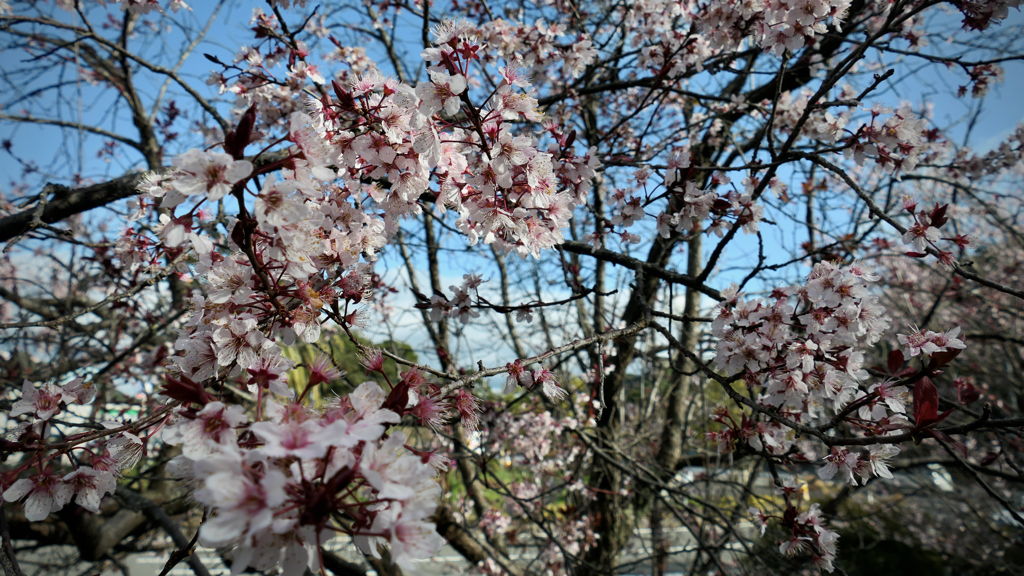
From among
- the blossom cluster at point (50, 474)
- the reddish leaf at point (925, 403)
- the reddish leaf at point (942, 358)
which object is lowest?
the blossom cluster at point (50, 474)

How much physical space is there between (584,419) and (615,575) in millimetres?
1385

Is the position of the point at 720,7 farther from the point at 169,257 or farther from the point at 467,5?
the point at 169,257

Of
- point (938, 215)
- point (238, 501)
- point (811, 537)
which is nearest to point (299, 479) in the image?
point (238, 501)

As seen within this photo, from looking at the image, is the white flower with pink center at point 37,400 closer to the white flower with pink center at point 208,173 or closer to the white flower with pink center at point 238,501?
the white flower with pink center at point 208,173

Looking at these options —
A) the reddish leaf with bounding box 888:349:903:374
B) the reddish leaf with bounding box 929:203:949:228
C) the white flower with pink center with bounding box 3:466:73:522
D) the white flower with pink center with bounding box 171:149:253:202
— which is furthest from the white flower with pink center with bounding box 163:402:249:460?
the reddish leaf with bounding box 929:203:949:228

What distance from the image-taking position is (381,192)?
1569 mm

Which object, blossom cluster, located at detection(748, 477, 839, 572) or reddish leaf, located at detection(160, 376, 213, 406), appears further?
blossom cluster, located at detection(748, 477, 839, 572)

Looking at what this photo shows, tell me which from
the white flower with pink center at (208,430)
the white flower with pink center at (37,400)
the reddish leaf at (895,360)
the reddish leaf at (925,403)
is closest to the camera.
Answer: the white flower with pink center at (208,430)

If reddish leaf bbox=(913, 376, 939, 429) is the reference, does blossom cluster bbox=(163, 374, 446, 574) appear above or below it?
below

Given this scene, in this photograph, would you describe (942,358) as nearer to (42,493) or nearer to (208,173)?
(208,173)

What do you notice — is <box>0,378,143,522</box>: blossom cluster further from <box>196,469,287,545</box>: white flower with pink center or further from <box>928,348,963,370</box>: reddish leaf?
<box>928,348,963,370</box>: reddish leaf

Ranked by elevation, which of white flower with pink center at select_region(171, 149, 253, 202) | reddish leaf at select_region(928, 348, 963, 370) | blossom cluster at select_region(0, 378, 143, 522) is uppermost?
white flower with pink center at select_region(171, 149, 253, 202)

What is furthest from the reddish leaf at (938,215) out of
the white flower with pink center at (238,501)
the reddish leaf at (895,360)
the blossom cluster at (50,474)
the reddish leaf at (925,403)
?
the blossom cluster at (50,474)

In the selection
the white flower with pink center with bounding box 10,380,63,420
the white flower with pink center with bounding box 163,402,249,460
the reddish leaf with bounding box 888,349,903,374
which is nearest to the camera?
the white flower with pink center with bounding box 163,402,249,460
